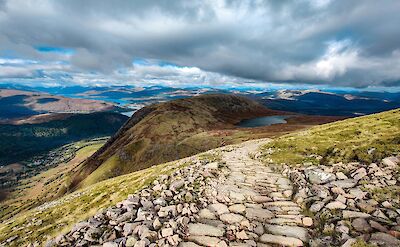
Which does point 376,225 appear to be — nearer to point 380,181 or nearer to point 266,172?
point 380,181

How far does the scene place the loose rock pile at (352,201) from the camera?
11125 millimetres

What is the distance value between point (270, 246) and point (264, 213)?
3.34 m

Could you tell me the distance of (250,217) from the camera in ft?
47.2

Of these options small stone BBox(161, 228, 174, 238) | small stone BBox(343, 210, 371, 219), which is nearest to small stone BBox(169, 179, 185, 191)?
small stone BBox(161, 228, 174, 238)

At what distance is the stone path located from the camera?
12.2m

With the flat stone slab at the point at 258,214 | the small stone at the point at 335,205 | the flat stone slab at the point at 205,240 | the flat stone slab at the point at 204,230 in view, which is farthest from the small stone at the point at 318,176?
the flat stone slab at the point at 205,240

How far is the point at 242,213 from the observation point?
15.0m

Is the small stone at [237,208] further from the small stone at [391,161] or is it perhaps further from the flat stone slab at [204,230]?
the small stone at [391,161]

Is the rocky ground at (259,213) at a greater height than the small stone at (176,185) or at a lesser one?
greater

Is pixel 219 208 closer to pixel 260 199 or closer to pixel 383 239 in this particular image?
pixel 260 199

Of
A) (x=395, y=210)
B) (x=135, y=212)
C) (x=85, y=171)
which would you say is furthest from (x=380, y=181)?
(x=85, y=171)

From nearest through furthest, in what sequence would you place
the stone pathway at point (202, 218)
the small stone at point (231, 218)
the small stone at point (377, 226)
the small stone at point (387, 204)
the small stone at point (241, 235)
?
the small stone at point (377, 226), the small stone at point (241, 235), the stone pathway at point (202, 218), the small stone at point (387, 204), the small stone at point (231, 218)

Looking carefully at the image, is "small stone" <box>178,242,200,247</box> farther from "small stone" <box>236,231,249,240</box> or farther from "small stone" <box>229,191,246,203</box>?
"small stone" <box>229,191,246,203</box>

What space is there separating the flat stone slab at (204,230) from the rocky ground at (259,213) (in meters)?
0.05
